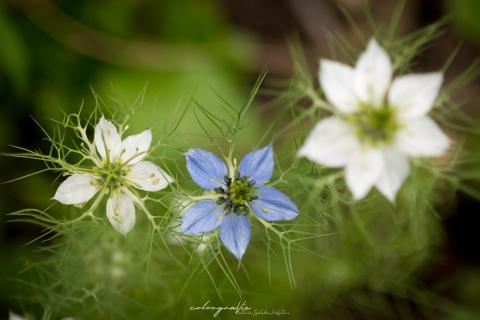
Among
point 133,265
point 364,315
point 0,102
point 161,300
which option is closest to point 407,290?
point 364,315

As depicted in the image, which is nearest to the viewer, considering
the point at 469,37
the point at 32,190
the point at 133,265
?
the point at 133,265

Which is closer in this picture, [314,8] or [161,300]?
[161,300]

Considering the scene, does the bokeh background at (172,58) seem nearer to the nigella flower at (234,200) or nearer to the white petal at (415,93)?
the nigella flower at (234,200)

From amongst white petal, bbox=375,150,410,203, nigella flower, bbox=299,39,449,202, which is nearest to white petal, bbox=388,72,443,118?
nigella flower, bbox=299,39,449,202

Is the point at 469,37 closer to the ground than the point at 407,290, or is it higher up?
higher up

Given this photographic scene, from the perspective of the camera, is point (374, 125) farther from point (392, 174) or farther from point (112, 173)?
point (112, 173)

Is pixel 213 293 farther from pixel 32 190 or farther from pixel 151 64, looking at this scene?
pixel 151 64

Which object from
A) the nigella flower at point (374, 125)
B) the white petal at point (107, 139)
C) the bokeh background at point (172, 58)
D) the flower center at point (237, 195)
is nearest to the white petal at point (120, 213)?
the white petal at point (107, 139)
